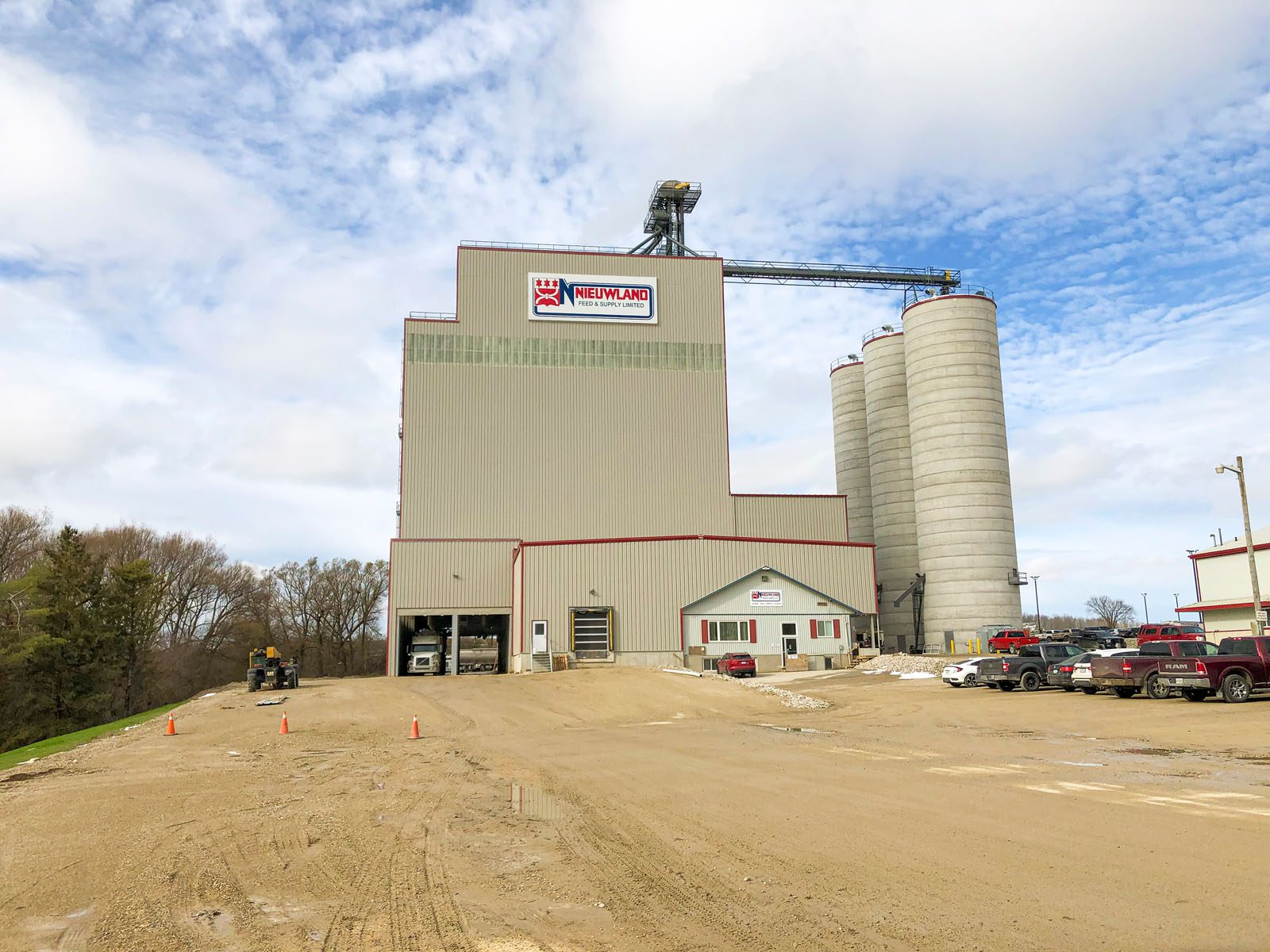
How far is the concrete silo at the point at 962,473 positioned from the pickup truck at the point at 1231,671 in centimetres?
3221

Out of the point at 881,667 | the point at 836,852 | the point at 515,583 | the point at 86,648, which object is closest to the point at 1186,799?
the point at 836,852

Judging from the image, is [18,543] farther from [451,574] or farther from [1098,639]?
[1098,639]

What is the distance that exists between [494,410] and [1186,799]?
48.2 m

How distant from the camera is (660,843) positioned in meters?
10.1

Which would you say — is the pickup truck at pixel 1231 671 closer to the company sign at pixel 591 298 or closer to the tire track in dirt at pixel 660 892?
the tire track in dirt at pixel 660 892

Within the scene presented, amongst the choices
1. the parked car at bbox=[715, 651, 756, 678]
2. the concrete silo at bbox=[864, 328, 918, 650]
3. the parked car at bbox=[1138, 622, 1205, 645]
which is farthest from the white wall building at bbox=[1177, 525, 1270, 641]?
the parked car at bbox=[715, 651, 756, 678]

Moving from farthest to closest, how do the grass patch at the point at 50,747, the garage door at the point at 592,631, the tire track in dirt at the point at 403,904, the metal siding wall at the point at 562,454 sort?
the metal siding wall at the point at 562,454 < the garage door at the point at 592,631 < the grass patch at the point at 50,747 < the tire track in dirt at the point at 403,904

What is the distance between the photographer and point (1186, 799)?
38.2 feet

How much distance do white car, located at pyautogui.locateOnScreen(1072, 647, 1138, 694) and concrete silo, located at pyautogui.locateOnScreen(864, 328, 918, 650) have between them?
32767 millimetres

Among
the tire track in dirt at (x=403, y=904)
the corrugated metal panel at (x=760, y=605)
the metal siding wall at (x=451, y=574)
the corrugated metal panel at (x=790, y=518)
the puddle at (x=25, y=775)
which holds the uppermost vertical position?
the corrugated metal panel at (x=790, y=518)

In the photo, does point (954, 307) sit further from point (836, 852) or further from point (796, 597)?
point (836, 852)

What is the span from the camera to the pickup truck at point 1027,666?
105 ft

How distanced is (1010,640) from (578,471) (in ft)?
87.4

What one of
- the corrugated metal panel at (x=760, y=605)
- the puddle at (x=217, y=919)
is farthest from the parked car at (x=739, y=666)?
the puddle at (x=217, y=919)
